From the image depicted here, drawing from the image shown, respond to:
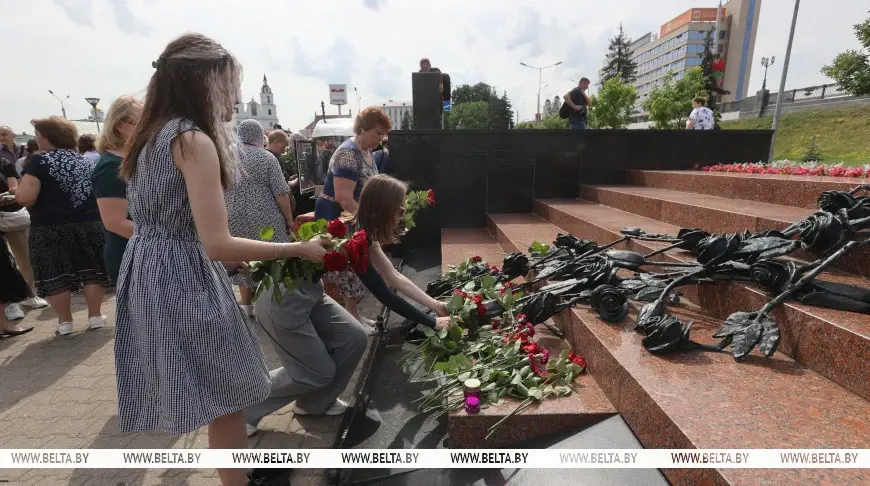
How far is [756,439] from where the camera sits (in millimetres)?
1422

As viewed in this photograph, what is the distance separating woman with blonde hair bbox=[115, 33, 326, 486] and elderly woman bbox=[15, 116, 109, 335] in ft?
11.8

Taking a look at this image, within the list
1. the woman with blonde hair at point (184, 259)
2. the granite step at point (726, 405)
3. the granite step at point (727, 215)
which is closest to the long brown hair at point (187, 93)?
the woman with blonde hair at point (184, 259)

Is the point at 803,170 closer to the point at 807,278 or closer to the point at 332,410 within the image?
the point at 807,278

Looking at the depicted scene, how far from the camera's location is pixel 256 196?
→ 375cm

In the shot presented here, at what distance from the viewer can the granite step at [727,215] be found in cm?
234

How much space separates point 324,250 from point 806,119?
1651 inches

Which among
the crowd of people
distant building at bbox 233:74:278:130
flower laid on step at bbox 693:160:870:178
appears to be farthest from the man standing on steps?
distant building at bbox 233:74:278:130

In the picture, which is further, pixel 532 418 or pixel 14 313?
pixel 14 313

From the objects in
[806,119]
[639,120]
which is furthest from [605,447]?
[639,120]

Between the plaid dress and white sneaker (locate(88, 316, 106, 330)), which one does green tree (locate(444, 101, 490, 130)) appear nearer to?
white sneaker (locate(88, 316, 106, 330))

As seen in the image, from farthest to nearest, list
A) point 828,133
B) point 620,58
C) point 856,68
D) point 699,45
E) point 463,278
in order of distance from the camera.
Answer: point 699,45
point 620,58
point 828,133
point 856,68
point 463,278

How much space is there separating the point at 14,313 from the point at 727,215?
293 inches

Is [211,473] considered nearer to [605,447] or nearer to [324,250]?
[324,250]

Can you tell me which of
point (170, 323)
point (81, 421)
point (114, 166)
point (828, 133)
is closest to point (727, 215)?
point (170, 323)
